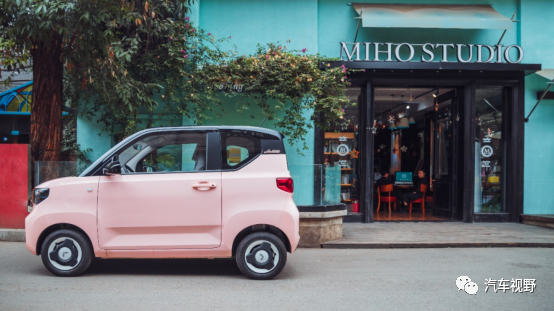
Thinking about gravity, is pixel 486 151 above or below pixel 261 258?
above

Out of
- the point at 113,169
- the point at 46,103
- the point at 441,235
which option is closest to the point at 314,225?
the point at 441,235

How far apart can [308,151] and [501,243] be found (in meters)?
4.80

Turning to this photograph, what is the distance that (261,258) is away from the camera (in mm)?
5973

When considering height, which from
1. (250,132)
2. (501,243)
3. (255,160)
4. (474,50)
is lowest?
(501,243)

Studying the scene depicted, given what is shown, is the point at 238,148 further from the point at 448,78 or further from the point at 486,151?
the point at 486,151

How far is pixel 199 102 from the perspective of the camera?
10359 mm

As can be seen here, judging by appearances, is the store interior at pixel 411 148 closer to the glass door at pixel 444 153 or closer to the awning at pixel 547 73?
the glass door at pixel 444 153

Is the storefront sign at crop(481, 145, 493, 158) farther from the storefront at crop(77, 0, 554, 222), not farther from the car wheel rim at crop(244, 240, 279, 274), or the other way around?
the car wheel rim at crop(244, 240, 279, 274)

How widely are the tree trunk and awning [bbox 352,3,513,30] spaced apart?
6887 millimetres

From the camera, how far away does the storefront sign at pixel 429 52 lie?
11609 mm

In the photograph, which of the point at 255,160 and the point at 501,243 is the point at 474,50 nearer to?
the point at 501,243

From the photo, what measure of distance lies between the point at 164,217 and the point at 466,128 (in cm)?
899

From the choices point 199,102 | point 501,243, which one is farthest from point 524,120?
point 199,102

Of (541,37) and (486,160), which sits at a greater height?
(541,37)
